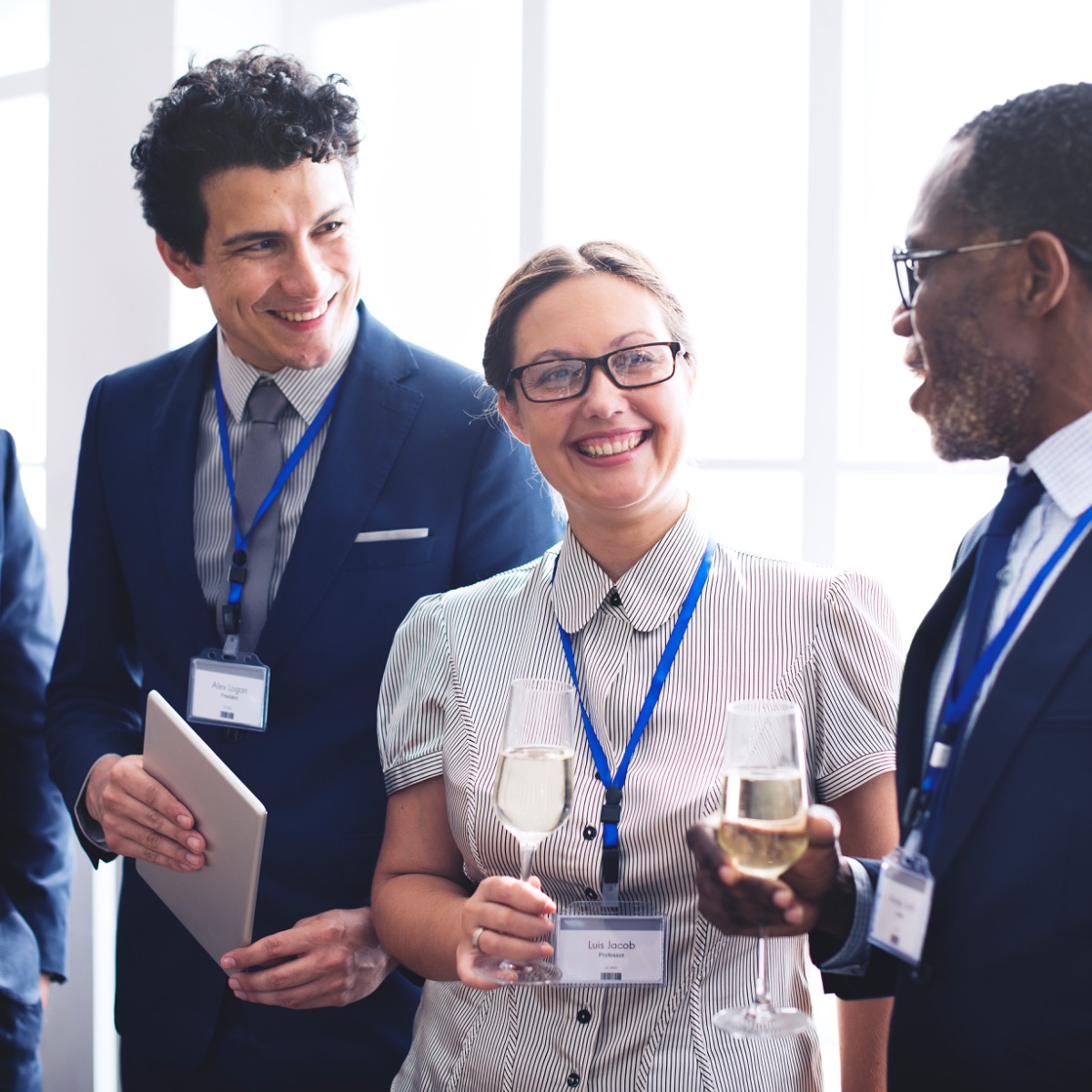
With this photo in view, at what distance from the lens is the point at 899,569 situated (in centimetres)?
318

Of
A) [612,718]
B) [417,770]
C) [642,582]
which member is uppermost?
[642,582]

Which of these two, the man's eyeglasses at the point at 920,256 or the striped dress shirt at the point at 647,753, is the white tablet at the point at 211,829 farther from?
the man's eyeglasses at the point at 920,256

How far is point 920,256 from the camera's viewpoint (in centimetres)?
139

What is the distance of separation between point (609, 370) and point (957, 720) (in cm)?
75

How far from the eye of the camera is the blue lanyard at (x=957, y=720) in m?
1.33

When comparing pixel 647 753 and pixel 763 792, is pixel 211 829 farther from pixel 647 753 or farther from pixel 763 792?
pixel 763 792

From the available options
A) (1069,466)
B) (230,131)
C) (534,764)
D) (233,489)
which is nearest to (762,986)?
(534,764)

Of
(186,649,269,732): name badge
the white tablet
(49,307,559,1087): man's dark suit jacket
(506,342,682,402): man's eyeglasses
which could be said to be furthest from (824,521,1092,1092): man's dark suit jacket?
(186,649,269,732): name badge

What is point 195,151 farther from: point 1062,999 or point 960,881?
point 1062,999

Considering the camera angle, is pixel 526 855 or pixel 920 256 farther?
pixel 526 855

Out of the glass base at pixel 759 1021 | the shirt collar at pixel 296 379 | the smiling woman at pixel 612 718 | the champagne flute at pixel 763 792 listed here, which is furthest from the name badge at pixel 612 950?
the shirt collar at pixel 296 379

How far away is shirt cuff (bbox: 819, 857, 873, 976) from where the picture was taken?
1.49 meters

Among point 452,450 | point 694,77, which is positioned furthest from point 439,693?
point 694,77

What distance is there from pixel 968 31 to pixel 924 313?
1.91m
